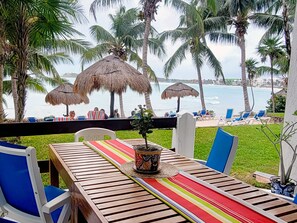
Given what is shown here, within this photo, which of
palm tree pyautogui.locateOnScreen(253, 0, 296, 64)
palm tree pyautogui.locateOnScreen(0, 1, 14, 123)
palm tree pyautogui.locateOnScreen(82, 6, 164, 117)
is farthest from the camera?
palm tree pyautogui.locateOnScreen(82, 6, 164, 117)

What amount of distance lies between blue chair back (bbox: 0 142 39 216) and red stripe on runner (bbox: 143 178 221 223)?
649 millimetres

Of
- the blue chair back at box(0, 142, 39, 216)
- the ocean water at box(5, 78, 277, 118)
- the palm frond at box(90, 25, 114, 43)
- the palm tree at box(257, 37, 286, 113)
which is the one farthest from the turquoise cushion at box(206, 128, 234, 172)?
the palm tree at box(257, 37, 286, 113)

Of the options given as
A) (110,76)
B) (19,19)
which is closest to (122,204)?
(19,19)

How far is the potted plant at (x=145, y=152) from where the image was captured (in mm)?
1559

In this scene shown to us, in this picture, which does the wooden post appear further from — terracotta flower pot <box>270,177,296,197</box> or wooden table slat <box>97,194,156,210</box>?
Answer: wooden table slat <box>97,194,156,210</box>

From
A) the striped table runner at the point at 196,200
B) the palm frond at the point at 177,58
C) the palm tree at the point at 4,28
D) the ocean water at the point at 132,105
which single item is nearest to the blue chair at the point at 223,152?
the striped table runner at the point at 196,200

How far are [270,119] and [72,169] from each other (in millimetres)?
11596

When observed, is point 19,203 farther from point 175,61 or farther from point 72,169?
point 175,61

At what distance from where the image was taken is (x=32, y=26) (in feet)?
15.1

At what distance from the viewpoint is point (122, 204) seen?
116 centimetres

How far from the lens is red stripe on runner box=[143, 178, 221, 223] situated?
3.46 feet

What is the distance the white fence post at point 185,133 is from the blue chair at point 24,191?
1781 mm

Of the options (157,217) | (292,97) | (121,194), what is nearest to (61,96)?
(292,97)

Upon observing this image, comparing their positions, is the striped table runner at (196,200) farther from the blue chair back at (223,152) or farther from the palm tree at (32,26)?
the palm tree at (32,26)
